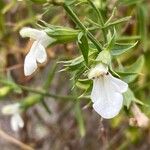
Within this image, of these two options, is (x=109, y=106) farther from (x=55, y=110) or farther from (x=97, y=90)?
(x=55, y=110)

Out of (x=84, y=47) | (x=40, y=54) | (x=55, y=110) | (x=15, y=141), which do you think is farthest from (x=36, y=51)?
(x=55, y=110)

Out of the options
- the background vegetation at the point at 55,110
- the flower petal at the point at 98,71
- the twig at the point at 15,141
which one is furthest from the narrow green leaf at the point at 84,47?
the twig at the point at 15,141

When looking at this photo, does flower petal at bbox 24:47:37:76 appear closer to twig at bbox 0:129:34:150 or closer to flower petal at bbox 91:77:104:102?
flower petal at bbox 91:77:104:102

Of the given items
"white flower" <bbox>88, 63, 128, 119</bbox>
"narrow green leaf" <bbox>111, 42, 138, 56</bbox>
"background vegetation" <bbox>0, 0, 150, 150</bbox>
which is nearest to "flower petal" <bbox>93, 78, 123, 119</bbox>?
"white flower" <bbox>88, 63, 128, 119</bbox>

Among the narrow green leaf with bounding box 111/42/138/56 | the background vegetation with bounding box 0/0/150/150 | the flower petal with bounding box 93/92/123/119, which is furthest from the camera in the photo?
the background vegetation with bounding box 0/0/150/150

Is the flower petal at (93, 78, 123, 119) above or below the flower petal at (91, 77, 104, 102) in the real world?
below

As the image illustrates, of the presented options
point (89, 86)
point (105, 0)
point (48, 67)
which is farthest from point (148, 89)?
point (89, 86)

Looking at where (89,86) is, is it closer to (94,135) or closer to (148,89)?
(148,89)
